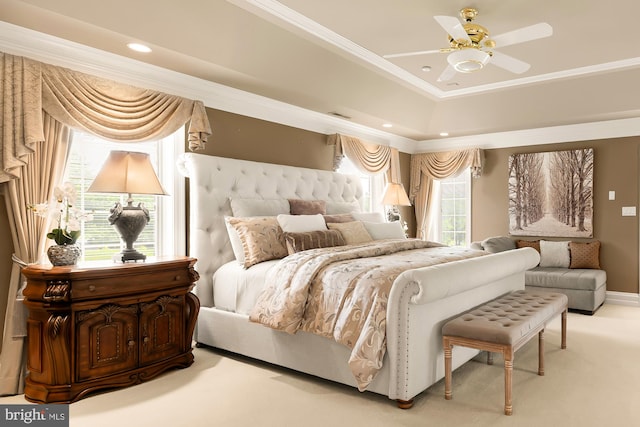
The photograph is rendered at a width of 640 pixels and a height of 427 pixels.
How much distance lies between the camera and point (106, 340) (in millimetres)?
2924

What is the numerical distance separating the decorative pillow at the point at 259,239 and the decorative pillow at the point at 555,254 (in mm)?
3831

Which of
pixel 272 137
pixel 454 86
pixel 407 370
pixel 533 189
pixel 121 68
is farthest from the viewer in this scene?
pixel 533 189

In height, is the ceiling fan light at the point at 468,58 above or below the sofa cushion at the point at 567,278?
above

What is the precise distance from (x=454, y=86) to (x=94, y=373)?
15.8 feet

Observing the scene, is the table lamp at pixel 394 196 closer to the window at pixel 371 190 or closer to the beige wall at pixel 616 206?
the window at pixel 371 190

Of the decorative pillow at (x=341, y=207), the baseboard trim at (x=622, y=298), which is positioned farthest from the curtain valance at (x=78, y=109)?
the baseboard trim at (x=622, y=298)

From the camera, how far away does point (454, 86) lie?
5.57 m

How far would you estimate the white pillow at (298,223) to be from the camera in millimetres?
3968

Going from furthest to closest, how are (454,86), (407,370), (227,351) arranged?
(454,86), (227,351), (407,370)

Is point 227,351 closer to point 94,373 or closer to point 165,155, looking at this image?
point 94,373

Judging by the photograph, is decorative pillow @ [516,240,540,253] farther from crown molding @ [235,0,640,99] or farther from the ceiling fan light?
the ceiling fan light

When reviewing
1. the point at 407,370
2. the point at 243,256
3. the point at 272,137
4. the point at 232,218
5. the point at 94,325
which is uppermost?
the point at 272,137

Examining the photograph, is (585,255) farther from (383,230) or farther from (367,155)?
(367,155)

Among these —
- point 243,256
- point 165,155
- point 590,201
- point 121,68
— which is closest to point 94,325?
point 243,256
